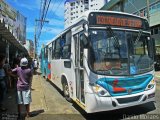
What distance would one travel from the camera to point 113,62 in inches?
275

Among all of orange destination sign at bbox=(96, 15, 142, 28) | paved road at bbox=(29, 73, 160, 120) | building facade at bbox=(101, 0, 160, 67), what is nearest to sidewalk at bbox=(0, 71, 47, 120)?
paved road at bbox=(29, 73, 160, 120)

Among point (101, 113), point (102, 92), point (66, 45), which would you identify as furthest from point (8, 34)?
point (102, 92)

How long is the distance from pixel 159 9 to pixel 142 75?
26016 millimetres

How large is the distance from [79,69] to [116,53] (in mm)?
1351

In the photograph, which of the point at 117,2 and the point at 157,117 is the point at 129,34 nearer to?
the point at 157,117

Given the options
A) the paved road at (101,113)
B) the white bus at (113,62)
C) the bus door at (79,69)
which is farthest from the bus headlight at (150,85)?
the bus door at (79,69)

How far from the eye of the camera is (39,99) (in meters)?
10.4

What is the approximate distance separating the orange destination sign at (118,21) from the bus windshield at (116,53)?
235 millimetres

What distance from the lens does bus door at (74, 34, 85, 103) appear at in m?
7.64

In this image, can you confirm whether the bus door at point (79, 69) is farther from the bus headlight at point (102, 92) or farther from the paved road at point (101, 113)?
the bus headlight at point (102, 92)

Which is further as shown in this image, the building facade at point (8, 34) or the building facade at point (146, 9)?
the building facade at point (146, 9)

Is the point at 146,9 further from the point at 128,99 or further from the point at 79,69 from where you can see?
the point at 128,99

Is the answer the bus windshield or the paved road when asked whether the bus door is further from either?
the bus windshield

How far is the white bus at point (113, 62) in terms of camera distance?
22.2ft
